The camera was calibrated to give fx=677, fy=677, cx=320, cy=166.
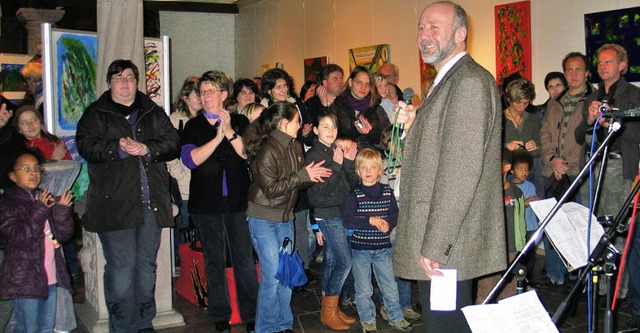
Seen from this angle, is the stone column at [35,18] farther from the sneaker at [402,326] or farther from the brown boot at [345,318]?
the sneaker at [402,326]

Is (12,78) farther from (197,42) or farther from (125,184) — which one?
(197,42)

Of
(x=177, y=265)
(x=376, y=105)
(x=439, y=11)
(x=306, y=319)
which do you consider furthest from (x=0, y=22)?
(x=439, y=11)

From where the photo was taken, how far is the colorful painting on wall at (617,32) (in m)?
6.82

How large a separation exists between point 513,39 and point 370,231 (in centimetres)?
461

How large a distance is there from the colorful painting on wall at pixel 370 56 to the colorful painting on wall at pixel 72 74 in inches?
241

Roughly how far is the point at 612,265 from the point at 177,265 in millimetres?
4947

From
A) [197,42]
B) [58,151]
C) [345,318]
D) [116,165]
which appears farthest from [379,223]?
[197,42]

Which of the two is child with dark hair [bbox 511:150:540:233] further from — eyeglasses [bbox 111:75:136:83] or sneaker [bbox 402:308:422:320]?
eyeglasses [bbox 111:75:136:83]

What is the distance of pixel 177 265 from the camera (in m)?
6.77

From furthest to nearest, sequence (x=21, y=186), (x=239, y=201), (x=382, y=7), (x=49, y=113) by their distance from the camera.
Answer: (x=382, y=7) → (x=49, y=113) → (x=239, y=201) → (x=21, y=186)

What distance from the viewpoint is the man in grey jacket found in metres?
2.54

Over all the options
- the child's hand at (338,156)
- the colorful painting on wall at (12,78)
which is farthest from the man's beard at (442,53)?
the colorful painting on wall at (12,78)

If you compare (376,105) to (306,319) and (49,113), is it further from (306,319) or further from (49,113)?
(49,113)

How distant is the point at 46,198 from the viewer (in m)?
4.20
